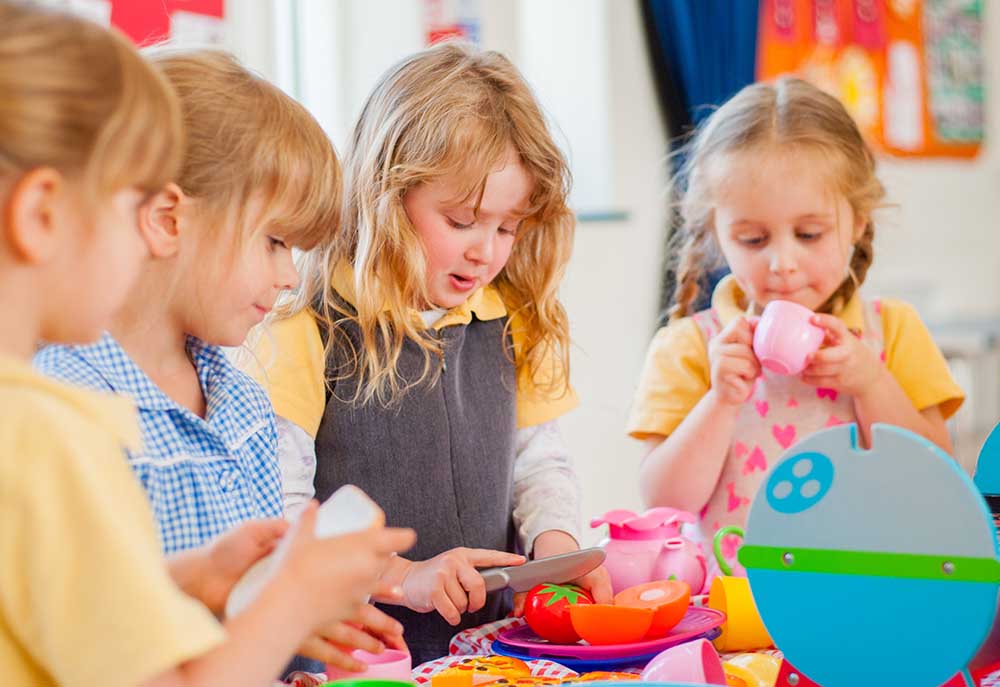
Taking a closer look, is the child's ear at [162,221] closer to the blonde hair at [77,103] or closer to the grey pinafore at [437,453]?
the blonde hair at [77,103]

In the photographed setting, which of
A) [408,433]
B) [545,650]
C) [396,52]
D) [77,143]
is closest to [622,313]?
[396,52]

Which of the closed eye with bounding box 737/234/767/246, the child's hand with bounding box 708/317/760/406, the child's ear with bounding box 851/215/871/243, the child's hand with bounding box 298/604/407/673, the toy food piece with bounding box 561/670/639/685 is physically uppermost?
the child's ear with bounding box 851/215/871/243

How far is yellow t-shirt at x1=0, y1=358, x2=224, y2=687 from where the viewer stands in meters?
0.65

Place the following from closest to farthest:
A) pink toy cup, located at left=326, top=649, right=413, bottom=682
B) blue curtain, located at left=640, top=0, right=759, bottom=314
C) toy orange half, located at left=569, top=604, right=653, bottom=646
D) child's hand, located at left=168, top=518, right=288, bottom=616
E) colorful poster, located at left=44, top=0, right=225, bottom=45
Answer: child's hand, located at left=168, top=518, right=288, bottom=616 < pink toy cup, located at left=326, top=649, right=413, bottom=682 < toy orange half, located at left=569, top=604, right=653, bottom=646 < colorful poster, located at left=44, top=0, right=225, bottom=45 < blue curtain, located at left=640, top=0, right=759, bottom=314

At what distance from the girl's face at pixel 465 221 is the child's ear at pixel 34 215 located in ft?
2.42

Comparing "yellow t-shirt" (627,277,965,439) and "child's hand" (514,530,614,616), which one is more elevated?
"yellow t-shirt" (627,277,965,439)

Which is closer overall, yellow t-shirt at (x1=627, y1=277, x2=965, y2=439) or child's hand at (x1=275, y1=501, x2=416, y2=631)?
child's hand at (x1=275, y1=501, x2=416, y2=631)

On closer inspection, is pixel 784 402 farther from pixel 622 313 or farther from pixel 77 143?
pixel 622 313

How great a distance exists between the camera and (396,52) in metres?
3.23

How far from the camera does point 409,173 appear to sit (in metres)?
1.39

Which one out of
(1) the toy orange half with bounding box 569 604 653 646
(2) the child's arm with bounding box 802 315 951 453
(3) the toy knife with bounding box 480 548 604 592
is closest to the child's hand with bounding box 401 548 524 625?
(3) the toy knife with bounding box 480 548 604 592

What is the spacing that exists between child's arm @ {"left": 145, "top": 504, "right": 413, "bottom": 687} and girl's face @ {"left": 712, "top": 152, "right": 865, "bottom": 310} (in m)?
1.01

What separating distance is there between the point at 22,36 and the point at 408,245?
29.0 inches

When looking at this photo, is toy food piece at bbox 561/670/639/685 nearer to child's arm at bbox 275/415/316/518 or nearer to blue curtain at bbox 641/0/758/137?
child's arm at bbox 275/415/316/518
